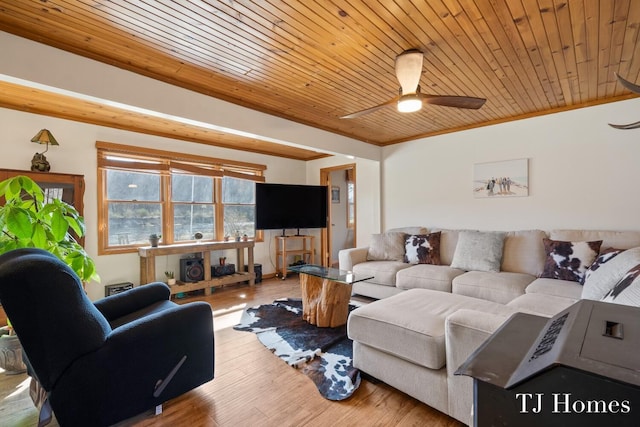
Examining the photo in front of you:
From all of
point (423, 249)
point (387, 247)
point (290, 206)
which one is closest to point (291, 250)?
point (290, 206)

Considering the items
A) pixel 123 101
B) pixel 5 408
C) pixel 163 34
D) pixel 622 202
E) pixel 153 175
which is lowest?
pixel 5 408

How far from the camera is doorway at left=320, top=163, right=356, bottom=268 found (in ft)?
19.2

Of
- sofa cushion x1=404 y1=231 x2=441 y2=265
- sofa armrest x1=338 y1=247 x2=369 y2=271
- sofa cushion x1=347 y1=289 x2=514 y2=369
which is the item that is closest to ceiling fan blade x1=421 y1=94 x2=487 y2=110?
sofa cushion x1=347 y1=289 x2=514 y2=369

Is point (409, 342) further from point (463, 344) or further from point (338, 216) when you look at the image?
point (338, 216)

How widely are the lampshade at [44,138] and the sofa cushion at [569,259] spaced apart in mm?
5059

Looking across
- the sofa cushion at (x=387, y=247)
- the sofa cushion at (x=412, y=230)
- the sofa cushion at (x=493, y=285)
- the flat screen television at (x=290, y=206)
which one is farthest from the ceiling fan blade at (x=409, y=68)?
the flat screen television at (x=290, y=206)

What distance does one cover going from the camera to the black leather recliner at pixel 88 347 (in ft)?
4.38

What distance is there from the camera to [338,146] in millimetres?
4266

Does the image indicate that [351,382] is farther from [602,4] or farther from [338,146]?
[338,146]

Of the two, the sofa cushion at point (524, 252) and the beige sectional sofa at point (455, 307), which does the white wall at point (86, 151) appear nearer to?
the beige sectional sofa at point (455, 307)

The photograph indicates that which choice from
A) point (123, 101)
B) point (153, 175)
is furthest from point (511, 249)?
point (153, 175)

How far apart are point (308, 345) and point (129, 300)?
1.43 metres

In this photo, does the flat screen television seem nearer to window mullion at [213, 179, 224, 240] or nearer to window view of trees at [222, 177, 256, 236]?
window view of trees at [222, 177, 256, 236]

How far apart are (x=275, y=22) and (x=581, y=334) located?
202cm
